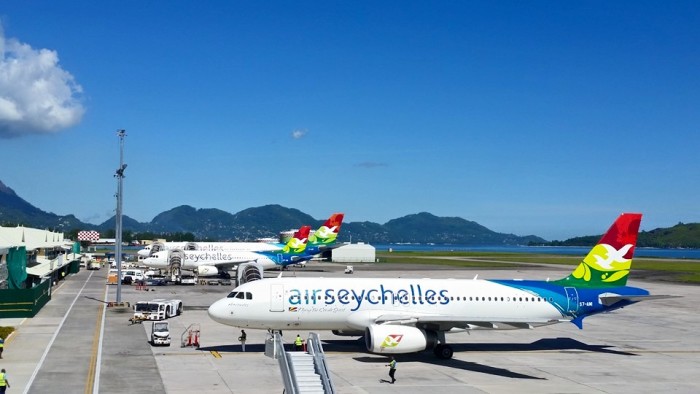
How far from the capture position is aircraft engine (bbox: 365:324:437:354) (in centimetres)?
3625

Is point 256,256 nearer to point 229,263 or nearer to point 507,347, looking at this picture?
point 229,263

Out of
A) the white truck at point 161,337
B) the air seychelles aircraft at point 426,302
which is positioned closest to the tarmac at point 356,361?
the white truck at point 161,337

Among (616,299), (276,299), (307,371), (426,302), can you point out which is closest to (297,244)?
(426,302)

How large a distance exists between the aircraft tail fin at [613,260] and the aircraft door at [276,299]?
18324 millimetres

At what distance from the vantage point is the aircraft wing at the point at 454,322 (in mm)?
37938

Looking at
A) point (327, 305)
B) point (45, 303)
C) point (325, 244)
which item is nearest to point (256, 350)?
point (327, 305)

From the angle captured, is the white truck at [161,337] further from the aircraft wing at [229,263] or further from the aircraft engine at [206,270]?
the aircraft wing at [229,263]

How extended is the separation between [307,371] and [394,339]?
13002 millimetres

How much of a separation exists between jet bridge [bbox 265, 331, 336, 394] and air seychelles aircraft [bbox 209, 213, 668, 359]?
1137 cm

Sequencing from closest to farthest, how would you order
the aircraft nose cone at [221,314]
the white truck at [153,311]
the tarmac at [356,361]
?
the tarmac at [356,361] → the aircraft nose cone at [221,314] → the white truck at [153,311]

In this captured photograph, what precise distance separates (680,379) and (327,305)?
19.0 metres

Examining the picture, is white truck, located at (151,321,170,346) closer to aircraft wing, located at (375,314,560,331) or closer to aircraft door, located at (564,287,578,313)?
aircraft wing, located at (375,314,560,331)

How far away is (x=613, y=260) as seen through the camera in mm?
44750

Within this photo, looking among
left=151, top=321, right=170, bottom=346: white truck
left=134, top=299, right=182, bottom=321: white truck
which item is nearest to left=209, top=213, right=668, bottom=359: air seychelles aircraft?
left=151, top=321, right=170, bottom=346: white truck
